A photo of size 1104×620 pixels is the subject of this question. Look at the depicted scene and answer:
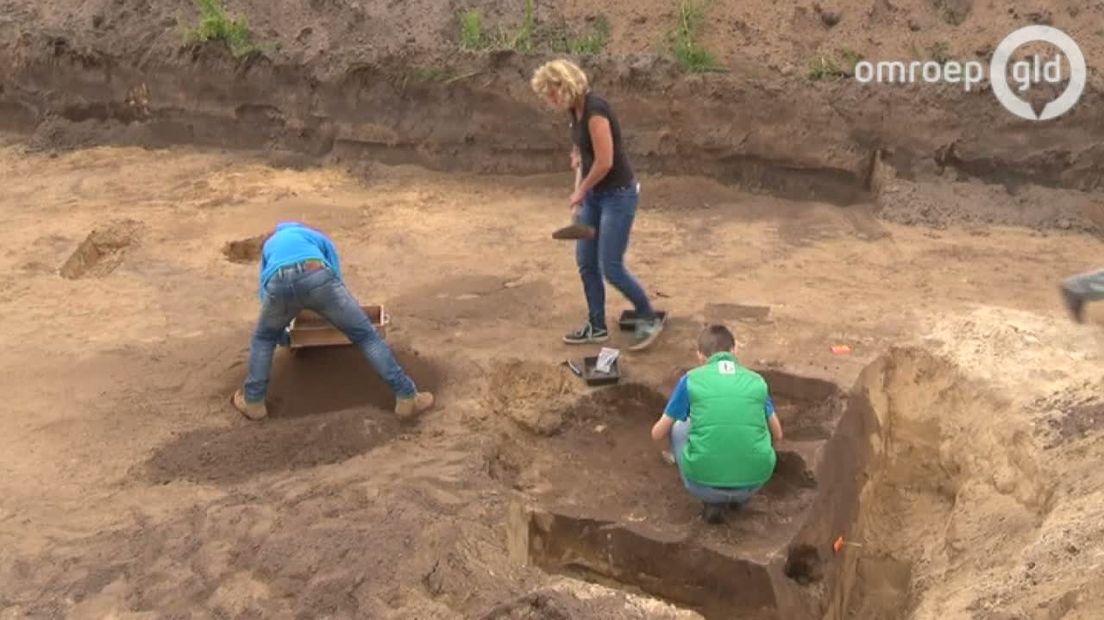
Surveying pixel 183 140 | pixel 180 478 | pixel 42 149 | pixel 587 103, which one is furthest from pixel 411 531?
pixel 42 149

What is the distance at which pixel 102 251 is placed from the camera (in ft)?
30.0

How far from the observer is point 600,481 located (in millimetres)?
6023

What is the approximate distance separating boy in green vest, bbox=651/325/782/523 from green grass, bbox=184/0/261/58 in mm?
7544

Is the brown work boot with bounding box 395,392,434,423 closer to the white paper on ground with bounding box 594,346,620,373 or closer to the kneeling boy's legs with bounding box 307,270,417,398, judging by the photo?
the kneeling boy's legs with bounding box 307,270,417,398

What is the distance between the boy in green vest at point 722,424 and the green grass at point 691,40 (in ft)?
17.1

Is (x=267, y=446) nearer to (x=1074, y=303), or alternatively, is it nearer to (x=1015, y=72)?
(x=1074, y=303)

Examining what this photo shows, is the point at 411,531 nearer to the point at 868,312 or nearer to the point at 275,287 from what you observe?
the point at 275,287

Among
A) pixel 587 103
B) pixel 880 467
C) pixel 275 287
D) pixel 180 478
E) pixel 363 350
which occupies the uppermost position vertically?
pixel 587 103

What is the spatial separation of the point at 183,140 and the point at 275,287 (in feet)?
20.8

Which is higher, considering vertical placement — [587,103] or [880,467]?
[587,103]

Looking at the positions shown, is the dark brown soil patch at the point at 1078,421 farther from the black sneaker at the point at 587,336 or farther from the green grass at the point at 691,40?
the green grass at the point at 691,40

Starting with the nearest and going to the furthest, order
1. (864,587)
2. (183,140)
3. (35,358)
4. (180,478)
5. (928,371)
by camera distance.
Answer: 1. (180,478)
2. (864,587)
3. (928,371)
4. (35,358)
5. (183,140)

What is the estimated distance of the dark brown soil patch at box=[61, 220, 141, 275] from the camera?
8672mm

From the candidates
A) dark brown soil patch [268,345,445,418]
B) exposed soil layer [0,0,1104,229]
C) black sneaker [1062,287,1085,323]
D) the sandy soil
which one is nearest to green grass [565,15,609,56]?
exposed soil layer [0,0,1104,229]
